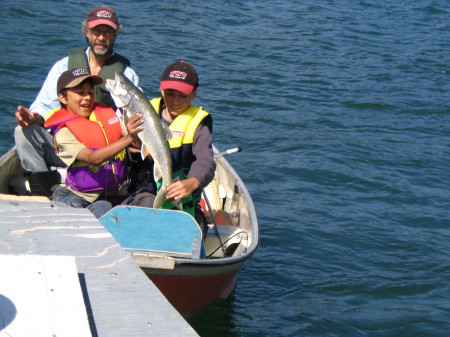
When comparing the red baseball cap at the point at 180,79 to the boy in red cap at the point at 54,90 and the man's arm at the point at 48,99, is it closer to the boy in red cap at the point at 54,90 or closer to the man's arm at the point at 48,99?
the boy in red cap at the point at 54,90

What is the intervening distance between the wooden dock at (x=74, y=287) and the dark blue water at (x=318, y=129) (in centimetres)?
254

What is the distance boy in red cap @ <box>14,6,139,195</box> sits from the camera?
5.43m

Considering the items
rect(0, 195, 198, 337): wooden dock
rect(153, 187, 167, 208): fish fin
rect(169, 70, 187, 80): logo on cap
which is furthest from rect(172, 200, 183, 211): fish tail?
rect(0, 195, 198, 337): wooden dock

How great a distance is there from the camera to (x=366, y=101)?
36.9 feet

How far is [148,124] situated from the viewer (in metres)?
4.45

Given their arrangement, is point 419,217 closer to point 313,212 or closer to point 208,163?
point 313,212

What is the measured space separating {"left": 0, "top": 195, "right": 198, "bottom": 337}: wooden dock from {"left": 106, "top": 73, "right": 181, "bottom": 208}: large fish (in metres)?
1.20

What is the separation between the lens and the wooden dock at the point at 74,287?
245 centimetres

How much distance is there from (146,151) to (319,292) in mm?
2274

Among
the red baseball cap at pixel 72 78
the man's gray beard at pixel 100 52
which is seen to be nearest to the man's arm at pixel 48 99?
the man's gray beard at pixel 100 52

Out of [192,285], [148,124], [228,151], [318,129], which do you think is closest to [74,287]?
[148,124]

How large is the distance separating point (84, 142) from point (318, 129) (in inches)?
223

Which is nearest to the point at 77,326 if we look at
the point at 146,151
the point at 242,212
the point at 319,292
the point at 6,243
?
the point at 6,243

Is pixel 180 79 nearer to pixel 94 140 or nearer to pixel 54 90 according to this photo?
pixel 94 140
